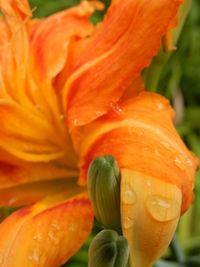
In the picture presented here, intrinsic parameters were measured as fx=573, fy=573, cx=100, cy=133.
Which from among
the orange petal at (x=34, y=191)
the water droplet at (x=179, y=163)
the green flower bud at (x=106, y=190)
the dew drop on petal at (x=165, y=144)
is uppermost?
the green flower bud at (x=106, y=190)

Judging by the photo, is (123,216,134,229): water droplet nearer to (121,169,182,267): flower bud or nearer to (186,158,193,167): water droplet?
(121,169,182,267): flower bud

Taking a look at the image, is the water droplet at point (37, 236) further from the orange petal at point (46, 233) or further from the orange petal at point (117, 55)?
the orange petal at point (117, 55)

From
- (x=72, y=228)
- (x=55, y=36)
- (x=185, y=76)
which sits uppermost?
(x=55, y=36)

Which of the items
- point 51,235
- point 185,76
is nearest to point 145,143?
point 51,235

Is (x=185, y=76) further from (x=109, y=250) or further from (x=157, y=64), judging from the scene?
(x=109, y=250)

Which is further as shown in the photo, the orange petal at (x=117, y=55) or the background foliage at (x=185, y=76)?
the background foliage at (x=185, y=76)

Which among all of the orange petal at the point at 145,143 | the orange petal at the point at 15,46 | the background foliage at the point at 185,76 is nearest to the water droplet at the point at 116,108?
the orange petal at the point at 145,143

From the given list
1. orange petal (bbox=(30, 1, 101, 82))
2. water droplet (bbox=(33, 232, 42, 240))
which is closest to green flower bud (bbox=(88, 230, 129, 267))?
water droplet (bbox=(33, 232, 42, 240))
